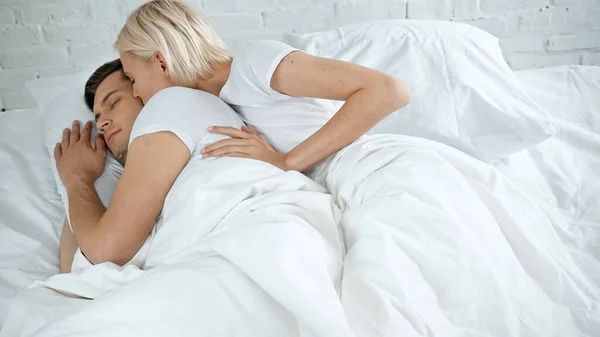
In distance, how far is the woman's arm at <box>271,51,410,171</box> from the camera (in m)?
1.13

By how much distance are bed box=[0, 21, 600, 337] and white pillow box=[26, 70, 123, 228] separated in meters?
0.06

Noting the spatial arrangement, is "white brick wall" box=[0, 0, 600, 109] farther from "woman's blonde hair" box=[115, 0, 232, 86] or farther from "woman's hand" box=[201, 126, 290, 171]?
"woman's hand" box=[201, 126, 290, 171]

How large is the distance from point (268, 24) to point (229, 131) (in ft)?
2.75

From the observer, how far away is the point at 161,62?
49.8 inches

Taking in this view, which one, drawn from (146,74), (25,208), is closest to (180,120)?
(146,74)

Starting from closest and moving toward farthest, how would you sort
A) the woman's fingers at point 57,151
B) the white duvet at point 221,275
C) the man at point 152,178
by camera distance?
the white duvet at point 221,275 < the man at point 152,178 < the woman's fingers at point 57,151

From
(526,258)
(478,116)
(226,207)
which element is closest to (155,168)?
(226,207)

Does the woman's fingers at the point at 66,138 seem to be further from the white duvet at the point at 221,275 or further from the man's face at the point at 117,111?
the white duvet at the point at 221,275

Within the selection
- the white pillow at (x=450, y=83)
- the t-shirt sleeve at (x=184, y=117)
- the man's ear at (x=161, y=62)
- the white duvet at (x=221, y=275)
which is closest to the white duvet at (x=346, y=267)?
the white duvet at (x=221, y=275)

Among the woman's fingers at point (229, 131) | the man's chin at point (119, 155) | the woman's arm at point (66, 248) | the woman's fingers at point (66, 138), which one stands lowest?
the woman's arm at point (66, 248)

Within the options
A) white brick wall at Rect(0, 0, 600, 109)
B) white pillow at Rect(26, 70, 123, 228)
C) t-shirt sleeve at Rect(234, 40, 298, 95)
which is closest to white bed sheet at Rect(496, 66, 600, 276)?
white brick wall at Rect(0, 0, 600, 109)

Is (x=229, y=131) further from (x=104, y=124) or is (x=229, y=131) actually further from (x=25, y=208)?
(x=25, y=208)

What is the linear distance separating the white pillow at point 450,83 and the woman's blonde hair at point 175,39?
1.48 feet

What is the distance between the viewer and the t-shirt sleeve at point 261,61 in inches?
45.9
